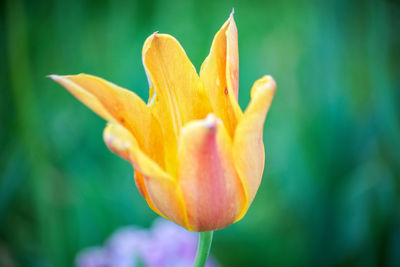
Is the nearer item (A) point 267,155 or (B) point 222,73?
(B) point 222,73

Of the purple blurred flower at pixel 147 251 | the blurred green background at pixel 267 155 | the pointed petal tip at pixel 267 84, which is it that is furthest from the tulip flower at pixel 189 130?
the blurred green background at pixel 267 155

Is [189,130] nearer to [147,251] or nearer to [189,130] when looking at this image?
[189,130]

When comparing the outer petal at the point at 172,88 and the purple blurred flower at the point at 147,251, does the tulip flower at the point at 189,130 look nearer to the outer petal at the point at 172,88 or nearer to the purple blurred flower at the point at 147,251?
the outer petal at the point at 172,88

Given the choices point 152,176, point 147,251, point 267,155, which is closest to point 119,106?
point 152,176

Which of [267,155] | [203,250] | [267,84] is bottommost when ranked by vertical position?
[203,250]

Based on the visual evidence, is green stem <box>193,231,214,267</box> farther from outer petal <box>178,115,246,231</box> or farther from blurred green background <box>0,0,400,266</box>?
blurred green background <box>0,0,400,266</box>

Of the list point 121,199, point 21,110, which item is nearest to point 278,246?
point 121,199

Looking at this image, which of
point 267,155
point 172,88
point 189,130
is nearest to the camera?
point 189,130
